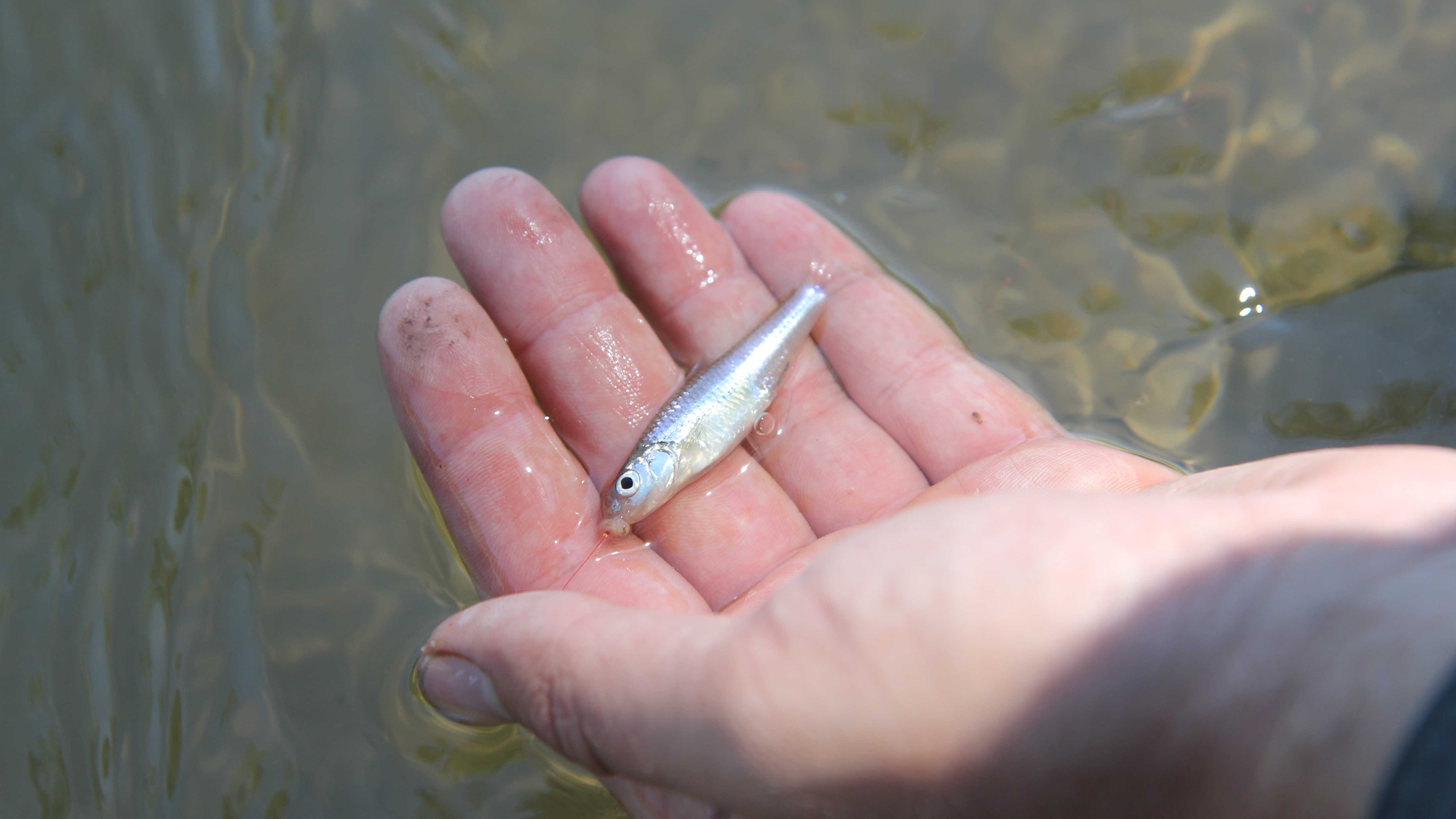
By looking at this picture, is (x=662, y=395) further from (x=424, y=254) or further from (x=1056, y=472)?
(x=1056, y=472)

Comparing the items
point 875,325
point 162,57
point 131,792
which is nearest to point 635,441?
point 875,325

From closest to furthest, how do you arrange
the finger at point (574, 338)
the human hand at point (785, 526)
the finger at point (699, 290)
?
the human hand at point (785, 526), the finger at point (574, 338), the finger at point (699, 290)

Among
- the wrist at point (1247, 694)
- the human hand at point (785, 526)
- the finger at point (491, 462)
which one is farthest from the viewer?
the finger at point (491, 462)

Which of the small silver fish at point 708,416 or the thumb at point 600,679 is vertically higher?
the small silver fish at point 708,416

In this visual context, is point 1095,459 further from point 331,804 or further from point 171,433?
point 171,433

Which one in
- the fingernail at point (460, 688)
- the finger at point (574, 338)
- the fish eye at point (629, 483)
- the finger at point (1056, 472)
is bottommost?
the finger at point (1056, 472)

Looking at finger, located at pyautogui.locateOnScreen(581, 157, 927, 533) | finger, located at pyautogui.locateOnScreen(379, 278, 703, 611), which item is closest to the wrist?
finger, located at pyautogui.locateOnScreen(379, 278, 703, 611)

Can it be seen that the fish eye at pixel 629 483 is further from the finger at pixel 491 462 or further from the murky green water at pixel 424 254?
the murky green water at pixel 424 254

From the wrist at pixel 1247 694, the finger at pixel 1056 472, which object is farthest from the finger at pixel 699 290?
the wrist at pixel 1247 694

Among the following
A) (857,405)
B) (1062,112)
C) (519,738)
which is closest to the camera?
(519,738)
